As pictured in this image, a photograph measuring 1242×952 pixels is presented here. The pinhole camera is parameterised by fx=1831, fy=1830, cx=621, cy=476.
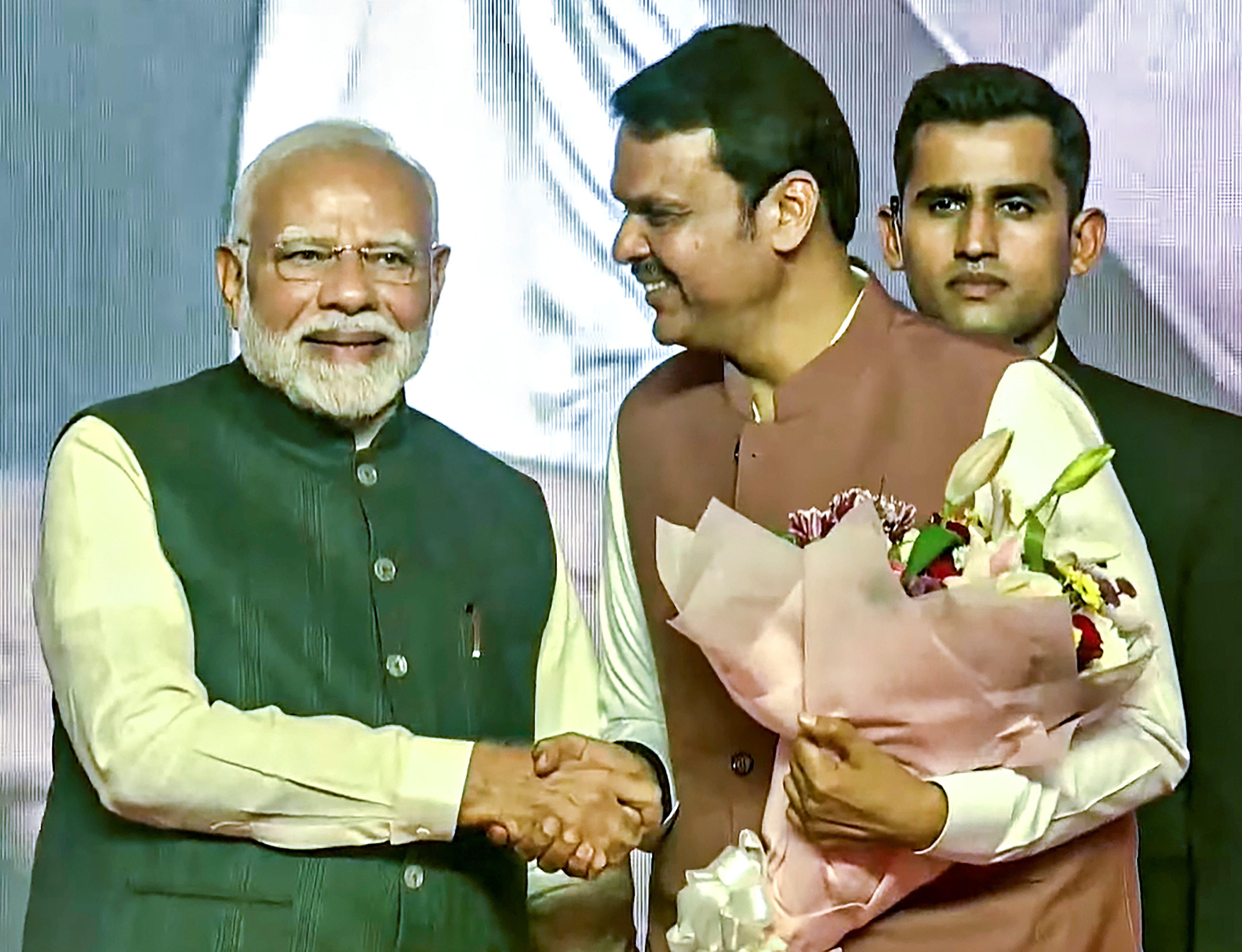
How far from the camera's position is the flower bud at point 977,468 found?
1.71 meters

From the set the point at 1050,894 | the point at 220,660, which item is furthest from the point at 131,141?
the point at 1050,894

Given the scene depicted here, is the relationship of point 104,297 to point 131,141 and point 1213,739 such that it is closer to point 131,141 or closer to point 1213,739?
point 131,141

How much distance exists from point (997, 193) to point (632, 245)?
1.60ft

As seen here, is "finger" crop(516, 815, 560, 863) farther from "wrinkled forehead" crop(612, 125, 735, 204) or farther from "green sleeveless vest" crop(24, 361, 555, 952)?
"wrinkled forehead" crop(612, 125, 735, 204)

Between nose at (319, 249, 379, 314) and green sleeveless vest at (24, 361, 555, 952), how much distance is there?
0.13 meters

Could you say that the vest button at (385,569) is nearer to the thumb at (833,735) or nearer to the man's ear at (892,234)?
the thumb at (833,735)

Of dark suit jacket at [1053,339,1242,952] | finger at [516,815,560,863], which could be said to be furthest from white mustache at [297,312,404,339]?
dark suit jacket at [1053,339,1242,952]

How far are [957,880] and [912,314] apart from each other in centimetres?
62

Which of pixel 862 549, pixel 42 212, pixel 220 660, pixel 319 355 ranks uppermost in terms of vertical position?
pixel 42 212

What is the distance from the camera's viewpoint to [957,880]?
6.33 feet

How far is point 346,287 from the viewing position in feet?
6.88

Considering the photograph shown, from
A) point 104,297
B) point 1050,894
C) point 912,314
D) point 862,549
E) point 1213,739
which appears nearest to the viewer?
point 862,549

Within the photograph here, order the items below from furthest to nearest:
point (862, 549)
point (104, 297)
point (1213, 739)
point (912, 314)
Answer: point (104, 297), point (1213, 739), point (912, 314), point (862, 549)

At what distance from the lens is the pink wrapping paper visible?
1657mm
